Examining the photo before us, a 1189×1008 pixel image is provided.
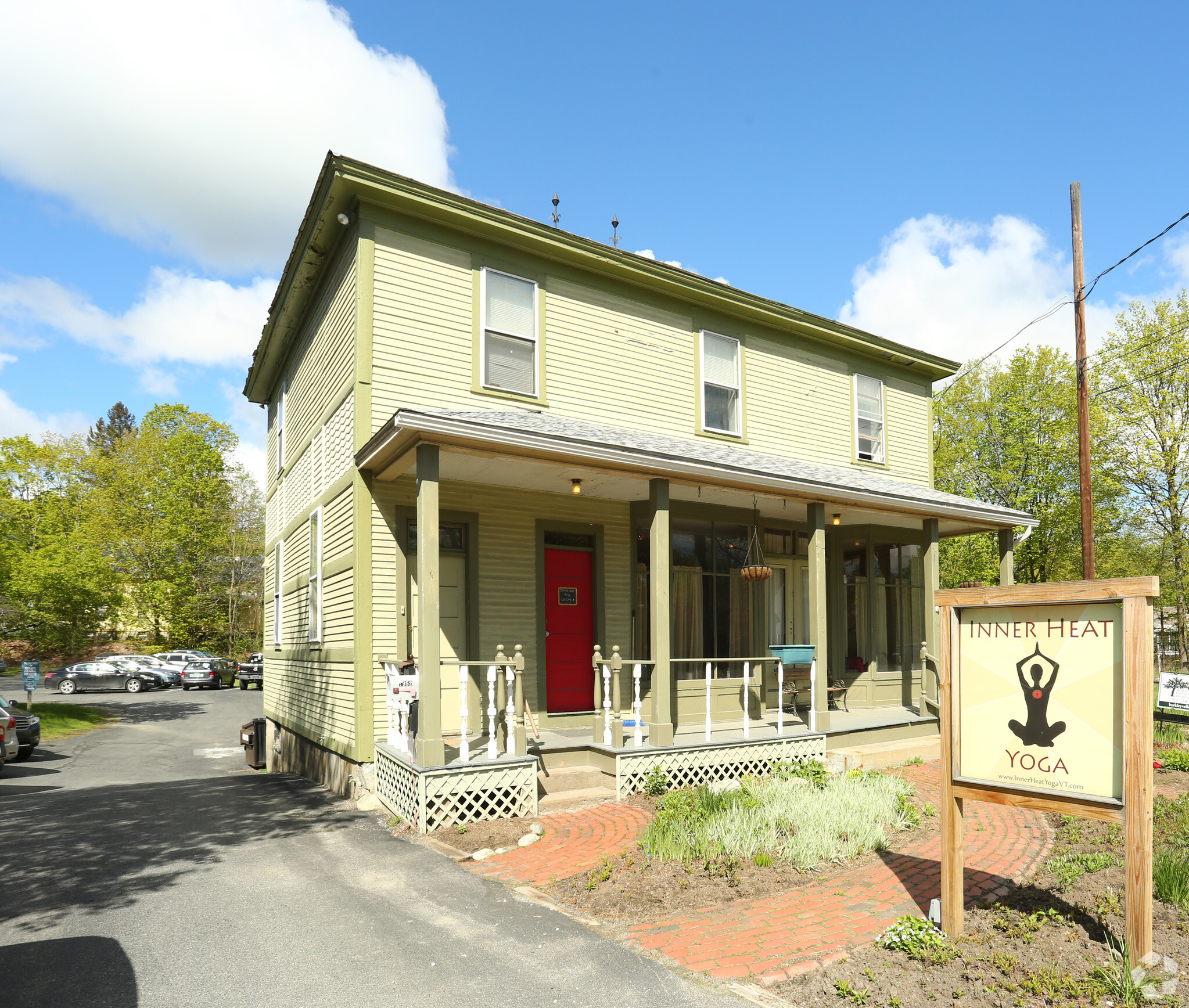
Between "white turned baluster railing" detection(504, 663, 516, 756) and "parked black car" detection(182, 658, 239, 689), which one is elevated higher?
"white turned baluster railing" detection(504, 663, 516, 756)

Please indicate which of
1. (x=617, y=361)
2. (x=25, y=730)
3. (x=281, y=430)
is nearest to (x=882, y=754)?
(x=617, y=361)

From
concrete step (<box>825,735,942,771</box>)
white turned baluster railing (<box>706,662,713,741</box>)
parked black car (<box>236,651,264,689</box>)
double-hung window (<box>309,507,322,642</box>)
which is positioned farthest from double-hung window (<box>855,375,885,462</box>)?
parked black car (<box>236,651,264,689</box>)

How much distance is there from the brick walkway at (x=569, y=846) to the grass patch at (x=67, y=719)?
18335mm

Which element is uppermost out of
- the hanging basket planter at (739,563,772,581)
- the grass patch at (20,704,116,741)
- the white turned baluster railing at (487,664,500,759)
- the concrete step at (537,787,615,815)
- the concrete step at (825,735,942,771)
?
the hanging basket planter at (739,563,772,581)

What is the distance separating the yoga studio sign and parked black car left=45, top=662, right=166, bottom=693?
36.9m

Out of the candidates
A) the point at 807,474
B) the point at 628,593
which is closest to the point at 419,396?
the point at 628,593

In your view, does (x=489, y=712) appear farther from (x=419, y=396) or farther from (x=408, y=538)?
(x=419, y=396)

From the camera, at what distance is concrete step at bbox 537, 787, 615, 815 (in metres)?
8.25

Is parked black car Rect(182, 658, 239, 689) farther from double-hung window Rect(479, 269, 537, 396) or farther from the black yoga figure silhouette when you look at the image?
the black yoga figure silhouette

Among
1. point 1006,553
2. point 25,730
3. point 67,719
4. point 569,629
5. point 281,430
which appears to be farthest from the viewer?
point 67,719

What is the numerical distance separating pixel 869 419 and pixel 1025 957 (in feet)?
39.7

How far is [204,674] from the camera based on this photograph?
35156 mm

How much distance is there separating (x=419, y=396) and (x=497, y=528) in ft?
6.53

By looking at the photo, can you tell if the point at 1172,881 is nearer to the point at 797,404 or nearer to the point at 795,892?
the point at 795,892
